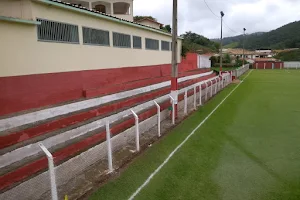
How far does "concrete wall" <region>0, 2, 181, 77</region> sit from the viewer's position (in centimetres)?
795

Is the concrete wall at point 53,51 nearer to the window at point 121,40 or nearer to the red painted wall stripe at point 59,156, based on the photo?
the window at point 121,40

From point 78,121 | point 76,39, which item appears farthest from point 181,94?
point 78,121

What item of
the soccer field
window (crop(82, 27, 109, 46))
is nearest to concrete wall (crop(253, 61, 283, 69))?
the soccer field

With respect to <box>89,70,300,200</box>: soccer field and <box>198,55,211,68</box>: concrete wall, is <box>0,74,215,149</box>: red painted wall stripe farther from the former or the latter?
<box>198,55,211,68</box>: concrete wall

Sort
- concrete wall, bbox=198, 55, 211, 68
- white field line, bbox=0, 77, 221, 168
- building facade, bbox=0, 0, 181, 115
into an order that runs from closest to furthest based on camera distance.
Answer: white field line, bbox=0, 77, 221, 168, building facade, bbox=0, 0, 181, 115, concrete wall, bbox=198, 55, 211, 68

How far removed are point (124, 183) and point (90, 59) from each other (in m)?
6.86

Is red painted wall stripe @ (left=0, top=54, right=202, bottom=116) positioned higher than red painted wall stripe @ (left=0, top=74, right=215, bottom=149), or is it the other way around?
red painted wall stripe @ (left=0, top=54, right=202, bottom=116)

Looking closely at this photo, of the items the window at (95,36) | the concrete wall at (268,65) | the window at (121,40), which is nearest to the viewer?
the window at (95,36)

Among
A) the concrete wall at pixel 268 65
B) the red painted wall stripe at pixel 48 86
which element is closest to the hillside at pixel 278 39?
the concrete wall at pixel 268 65

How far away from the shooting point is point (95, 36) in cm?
1204

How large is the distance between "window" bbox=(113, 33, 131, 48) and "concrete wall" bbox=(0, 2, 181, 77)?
235 millimetres

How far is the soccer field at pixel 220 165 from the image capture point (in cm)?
573

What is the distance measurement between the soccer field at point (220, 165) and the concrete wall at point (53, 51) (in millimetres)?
4478

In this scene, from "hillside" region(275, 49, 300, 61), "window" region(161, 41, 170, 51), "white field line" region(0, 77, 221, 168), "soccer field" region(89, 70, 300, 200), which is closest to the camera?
"white field line" region(0, 77, 221, 168)
